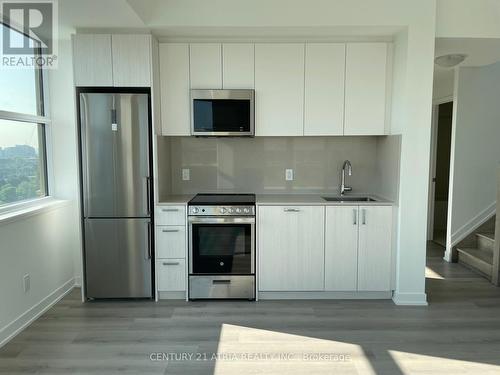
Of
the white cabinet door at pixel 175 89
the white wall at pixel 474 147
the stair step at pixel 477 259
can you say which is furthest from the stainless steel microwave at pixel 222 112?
the stair step at pixel 477 259

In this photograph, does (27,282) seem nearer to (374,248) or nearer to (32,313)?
(32,313)

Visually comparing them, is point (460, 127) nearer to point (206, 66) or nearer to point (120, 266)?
point (206, 66)

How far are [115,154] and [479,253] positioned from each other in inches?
172

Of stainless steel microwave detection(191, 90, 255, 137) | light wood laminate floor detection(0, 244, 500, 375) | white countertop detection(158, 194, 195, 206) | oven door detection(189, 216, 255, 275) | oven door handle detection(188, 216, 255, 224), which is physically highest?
stainless steel microwave detection(191, 90, 255, 137)

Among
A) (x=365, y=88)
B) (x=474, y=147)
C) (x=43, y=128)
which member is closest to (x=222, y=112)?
(x=365, y=88)

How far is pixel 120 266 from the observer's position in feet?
11.0

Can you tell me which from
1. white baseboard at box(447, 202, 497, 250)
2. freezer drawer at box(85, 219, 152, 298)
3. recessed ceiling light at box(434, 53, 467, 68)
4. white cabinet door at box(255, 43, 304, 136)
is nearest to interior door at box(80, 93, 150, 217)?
freezer drawer at box(85, 219, 152, 298)

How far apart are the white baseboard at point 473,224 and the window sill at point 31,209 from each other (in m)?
4.68

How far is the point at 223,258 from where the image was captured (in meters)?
3.40

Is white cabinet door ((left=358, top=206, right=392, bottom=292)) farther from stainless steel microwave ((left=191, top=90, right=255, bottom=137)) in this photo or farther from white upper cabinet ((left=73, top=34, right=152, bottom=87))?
white upper cabinet ((left=73, top=34, right=152, bottom=87))

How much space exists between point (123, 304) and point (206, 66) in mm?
2377

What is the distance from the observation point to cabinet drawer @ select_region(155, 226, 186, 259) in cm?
337

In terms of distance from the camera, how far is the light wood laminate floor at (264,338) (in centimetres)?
238

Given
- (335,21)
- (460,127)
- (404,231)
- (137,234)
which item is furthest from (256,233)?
(460,127)
